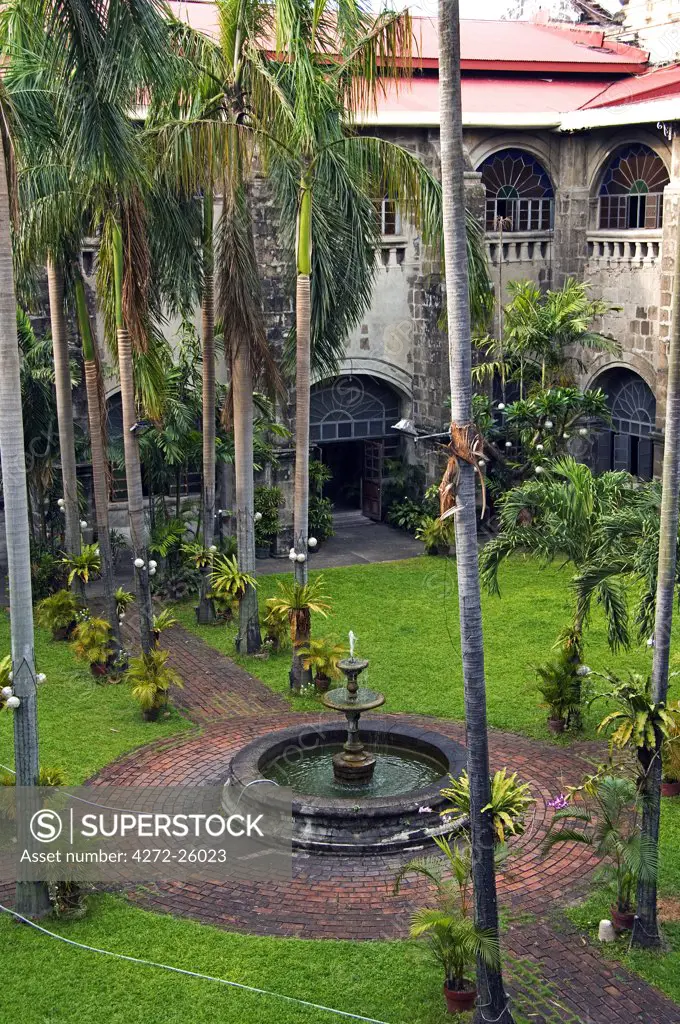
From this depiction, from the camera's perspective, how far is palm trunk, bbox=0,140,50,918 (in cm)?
1082

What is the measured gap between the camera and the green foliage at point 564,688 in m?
15.4

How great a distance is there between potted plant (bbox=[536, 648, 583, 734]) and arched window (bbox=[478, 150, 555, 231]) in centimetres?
1196

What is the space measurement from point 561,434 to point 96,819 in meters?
13.0

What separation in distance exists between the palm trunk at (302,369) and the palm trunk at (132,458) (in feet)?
6.42

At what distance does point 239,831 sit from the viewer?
12922 mm

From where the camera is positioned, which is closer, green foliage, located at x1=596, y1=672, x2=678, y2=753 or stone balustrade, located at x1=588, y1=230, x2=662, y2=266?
green foliage, located at x1=596, y1=672, x2=678, y2=753

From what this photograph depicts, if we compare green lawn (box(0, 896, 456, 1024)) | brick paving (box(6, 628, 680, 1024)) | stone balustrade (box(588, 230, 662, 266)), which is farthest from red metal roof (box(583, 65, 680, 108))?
green lawn (box(0, 896, 456, 1024))

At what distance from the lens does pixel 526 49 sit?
91.7ft

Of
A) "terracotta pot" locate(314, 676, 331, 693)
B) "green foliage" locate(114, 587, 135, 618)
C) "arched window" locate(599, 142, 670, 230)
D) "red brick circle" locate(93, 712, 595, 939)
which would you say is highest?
"arched window" locate(599, 142, 670, 230)

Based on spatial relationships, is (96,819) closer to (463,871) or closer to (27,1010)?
(27,1010)

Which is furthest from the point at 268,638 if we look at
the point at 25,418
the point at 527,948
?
the point at 527,948

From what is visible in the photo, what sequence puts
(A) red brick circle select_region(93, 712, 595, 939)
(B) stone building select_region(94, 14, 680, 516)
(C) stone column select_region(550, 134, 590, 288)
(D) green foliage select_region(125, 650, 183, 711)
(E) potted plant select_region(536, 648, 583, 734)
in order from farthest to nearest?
(C) stone column select_region(550, 134, 590, 288) → (B) stone building select_region(94, 14, 680, 516) → (D) green foliage select_region(125, 650, 183, 711) → (E) potted plant select_region(536, 648, 583, 734) → (A) red brick circle select_region(93, 712, 595, 939)

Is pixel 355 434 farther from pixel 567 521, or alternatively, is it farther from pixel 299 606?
pixel 567 521

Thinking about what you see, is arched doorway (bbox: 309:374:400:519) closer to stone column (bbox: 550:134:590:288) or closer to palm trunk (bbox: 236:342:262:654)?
stone column (bbox: 550:134:590:288)
